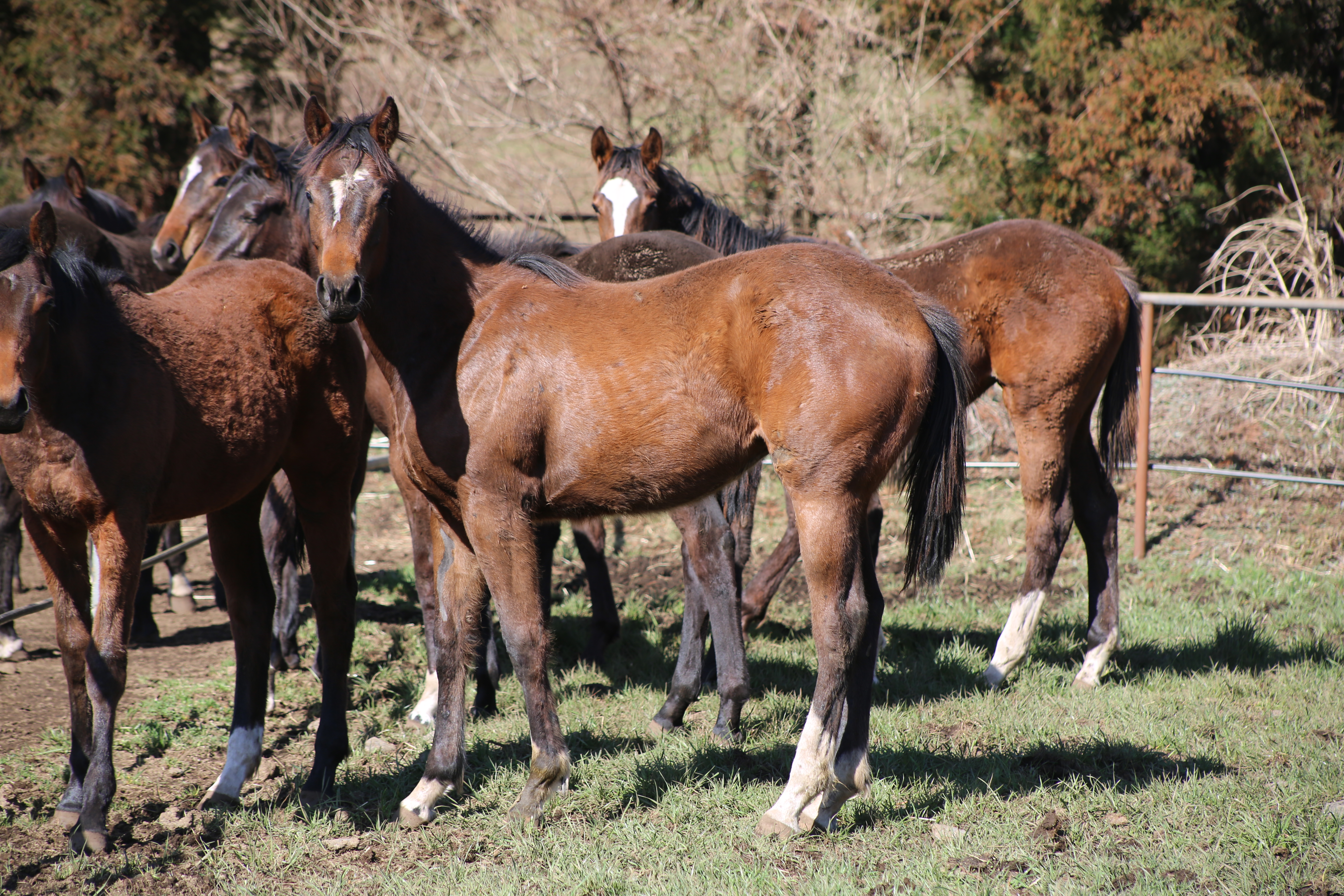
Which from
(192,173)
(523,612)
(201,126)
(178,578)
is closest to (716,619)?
(523,612)

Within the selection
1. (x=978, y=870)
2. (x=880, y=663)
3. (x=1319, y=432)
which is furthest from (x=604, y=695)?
(x=1319, y=432)

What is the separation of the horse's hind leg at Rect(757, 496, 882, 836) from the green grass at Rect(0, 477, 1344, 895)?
0.38 ft

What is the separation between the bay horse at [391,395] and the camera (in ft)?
14.7

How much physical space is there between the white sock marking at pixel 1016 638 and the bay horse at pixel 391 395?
4.59 ft

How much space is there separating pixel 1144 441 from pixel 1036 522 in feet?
8.34

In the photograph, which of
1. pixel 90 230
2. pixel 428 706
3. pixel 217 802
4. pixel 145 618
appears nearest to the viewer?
pixel 217 802

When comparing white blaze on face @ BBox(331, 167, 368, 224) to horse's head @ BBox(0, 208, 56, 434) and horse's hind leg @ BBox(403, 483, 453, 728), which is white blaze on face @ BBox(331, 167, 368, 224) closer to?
horse's head @ BBox(0, 208, 56, 434)

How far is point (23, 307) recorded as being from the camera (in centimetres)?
318

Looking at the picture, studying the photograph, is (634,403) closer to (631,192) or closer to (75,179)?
(631,192)

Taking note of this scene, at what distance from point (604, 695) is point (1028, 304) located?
3029mm

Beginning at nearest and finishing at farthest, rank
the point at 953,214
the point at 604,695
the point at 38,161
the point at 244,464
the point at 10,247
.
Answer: the point at 10,247 < the point at 244,464 < the point at 604,695 < the point at 953,214 < the point at 38,161

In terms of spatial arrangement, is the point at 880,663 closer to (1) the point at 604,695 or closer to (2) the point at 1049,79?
(1) the point at 604,695

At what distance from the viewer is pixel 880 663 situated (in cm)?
531

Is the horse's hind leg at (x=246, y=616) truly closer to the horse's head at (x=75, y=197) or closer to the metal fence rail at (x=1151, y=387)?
the horse's head at (x=75, y=197)
